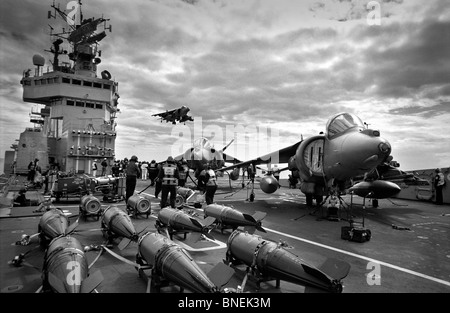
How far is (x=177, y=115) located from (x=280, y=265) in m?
36.0

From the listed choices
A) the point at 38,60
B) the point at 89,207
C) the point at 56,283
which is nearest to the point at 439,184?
the point at 89,207

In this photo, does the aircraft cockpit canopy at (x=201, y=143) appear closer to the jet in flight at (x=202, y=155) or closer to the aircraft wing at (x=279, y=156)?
the jet in flight at (x=202, y=155)

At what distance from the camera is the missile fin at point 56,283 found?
335cm

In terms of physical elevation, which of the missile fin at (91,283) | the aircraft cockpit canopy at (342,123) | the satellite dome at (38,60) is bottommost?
the missile fin at (91,283)

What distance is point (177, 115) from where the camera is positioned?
3862 cm

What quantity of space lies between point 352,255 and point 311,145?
269 inches

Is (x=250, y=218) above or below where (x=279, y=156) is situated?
below

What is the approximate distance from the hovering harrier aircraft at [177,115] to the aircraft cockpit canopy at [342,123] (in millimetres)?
29220

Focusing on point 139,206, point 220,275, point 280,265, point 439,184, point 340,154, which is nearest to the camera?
point 220,275

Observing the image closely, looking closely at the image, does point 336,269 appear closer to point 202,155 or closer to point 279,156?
point 279,156

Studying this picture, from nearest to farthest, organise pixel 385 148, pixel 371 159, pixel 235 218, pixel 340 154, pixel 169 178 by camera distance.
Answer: pixel 235 218, pixel 385 148, pixel 371 159, pixel 340 154, pixel 169 178

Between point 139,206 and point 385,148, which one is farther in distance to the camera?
point 139,206

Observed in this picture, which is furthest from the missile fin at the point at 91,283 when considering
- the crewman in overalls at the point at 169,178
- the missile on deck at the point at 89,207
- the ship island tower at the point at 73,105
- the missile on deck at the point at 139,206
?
the ship island tower at the point at 73,105
